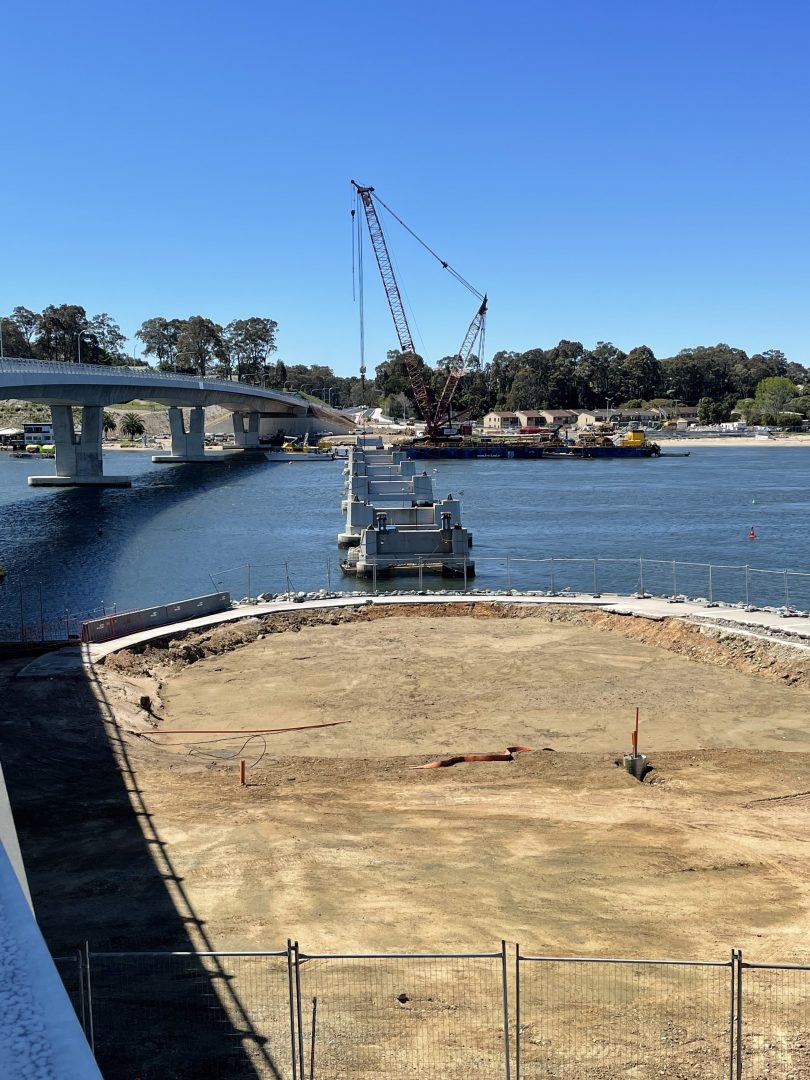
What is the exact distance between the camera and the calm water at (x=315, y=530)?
51344 millimetres

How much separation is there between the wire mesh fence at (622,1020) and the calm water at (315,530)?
3371 centimetres

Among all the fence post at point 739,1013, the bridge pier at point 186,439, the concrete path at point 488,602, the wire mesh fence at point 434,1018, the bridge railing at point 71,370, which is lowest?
the concrete path at point 488,602

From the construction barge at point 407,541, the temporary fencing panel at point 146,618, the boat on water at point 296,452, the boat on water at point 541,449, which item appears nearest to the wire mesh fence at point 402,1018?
the temporary fencing panel at point 146,618

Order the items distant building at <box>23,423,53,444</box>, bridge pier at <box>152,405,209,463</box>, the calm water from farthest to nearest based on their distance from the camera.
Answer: distant building at <box>23,423,53,444</box>
bridge pier at <box>152,405,209,463</box>
the calm water

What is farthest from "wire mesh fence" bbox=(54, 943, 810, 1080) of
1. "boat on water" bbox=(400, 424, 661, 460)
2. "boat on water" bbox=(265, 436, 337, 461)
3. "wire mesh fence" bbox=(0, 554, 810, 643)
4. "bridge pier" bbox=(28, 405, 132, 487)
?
"boat on water" bbox=(400, 424, 661, 460)

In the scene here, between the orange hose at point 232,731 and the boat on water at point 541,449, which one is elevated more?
the boat on water at point 541,449

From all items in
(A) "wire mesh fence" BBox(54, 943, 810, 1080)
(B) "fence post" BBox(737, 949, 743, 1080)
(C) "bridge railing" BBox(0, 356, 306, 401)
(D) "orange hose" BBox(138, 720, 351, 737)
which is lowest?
(D) "orange hose" BBox(138, 720, 351, 737)

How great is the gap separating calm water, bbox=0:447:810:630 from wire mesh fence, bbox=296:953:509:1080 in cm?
3342

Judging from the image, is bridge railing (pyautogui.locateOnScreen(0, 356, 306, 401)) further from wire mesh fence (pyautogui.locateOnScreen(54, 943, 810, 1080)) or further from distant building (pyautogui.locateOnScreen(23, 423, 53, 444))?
distant building (pyautogui.locateOnScreen(23, 423, 53, 444))

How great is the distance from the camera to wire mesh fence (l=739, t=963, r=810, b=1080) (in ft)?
33.2

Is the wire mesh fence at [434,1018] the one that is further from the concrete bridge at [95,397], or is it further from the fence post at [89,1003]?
the concrete bridge at [95,397]

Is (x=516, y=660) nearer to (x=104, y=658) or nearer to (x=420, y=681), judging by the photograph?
(x=420, y=681)

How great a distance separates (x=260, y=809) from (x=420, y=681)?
1099 cm

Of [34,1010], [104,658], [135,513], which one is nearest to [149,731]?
[104,658]
